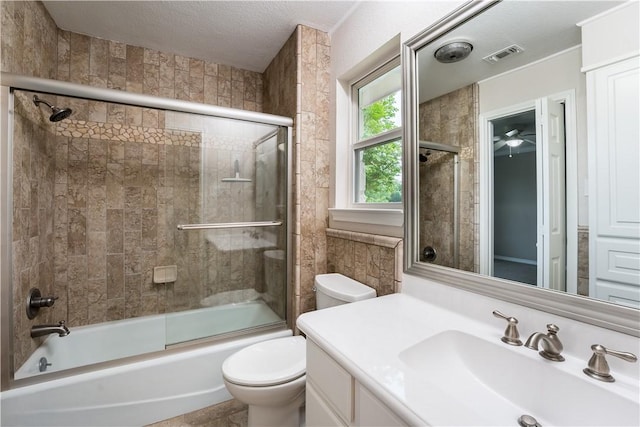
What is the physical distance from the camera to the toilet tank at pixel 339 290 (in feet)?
4.57

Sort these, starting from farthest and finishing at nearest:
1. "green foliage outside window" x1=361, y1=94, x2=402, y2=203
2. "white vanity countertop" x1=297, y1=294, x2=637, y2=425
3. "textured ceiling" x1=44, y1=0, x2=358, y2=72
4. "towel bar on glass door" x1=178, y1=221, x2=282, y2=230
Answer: "towel bar on glass door" x1=178, y1=221, x2=282, y2=230
"textured ceiling" x1=44, y1=0, x2=358, y2=72
"green foliage outside window" x1=361, y1=94, x2=402, y2=203
"white vanity countertop" x1=297, y1=294, x2=637, y2=425

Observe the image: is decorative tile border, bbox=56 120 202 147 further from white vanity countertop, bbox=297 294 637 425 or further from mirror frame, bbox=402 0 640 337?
white vanity countertop, bbox=297 294 637 425

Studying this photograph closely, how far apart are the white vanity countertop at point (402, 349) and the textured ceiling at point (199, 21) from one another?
1759mm

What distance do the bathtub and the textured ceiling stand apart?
1.94 m

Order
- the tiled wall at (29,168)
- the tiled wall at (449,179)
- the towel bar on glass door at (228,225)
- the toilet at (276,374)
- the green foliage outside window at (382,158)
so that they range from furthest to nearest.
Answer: the towel bar on glass door at (228,225), the green foliage outside window at (382,158), the tiled wall at (29,168), the toilet at (276,374), the tiled wall at (449,179)

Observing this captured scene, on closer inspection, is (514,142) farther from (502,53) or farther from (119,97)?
(119,97)

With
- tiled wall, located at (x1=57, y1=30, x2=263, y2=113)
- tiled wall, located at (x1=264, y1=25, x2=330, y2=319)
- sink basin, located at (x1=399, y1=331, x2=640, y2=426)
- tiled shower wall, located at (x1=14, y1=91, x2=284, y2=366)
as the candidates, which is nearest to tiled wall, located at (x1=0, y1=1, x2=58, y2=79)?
tiled wall, located at (x1=57, y1=30, x2=263, y2=113)

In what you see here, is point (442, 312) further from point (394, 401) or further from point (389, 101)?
point (389, 101)

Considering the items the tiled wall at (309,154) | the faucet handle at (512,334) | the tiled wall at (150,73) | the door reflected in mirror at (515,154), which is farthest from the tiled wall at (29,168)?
the faucet handle at (512,334)

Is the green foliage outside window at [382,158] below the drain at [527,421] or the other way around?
the other way around

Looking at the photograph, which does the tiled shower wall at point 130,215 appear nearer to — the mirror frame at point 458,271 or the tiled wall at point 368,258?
the tiled wall at point 368,258

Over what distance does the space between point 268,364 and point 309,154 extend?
50.7 inches

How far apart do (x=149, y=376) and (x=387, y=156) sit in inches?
→ 71.4

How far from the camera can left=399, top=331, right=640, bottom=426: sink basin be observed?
56cm
